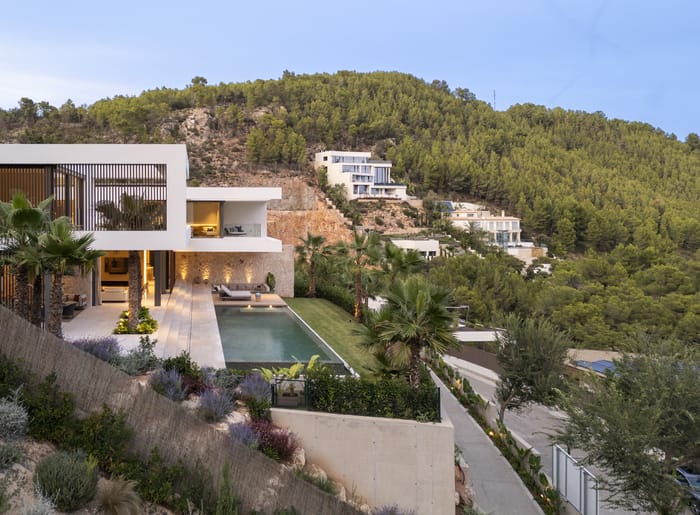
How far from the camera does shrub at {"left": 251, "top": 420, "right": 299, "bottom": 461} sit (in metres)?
8.55

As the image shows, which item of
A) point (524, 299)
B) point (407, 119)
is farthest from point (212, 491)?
point (407, 119)

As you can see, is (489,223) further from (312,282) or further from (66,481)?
(66,481)

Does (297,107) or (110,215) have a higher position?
(297,107)

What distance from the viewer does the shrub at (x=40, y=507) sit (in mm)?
5480

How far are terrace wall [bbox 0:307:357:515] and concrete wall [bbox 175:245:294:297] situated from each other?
19.8 meters

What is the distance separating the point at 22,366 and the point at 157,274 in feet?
36.8

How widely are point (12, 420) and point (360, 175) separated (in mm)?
70054

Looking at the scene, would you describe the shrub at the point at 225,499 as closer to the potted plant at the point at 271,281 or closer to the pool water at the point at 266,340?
the pool water at the point at 266,340

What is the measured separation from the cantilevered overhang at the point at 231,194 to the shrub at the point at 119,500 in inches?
777

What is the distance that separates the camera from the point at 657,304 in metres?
37.2

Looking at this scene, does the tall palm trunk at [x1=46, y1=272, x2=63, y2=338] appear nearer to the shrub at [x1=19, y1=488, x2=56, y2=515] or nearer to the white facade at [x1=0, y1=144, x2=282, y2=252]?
the white facade at [x1=0, y1=144, x2=282, y2=252]

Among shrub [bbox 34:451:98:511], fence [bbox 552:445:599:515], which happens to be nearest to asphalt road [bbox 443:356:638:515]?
fence [bbox 552:445:599:515]

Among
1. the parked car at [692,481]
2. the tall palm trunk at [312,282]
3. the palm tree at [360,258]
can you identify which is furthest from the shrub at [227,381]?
the tall palm trunk at [312,282]

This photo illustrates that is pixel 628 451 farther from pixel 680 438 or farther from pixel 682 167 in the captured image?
pixel 682 167
